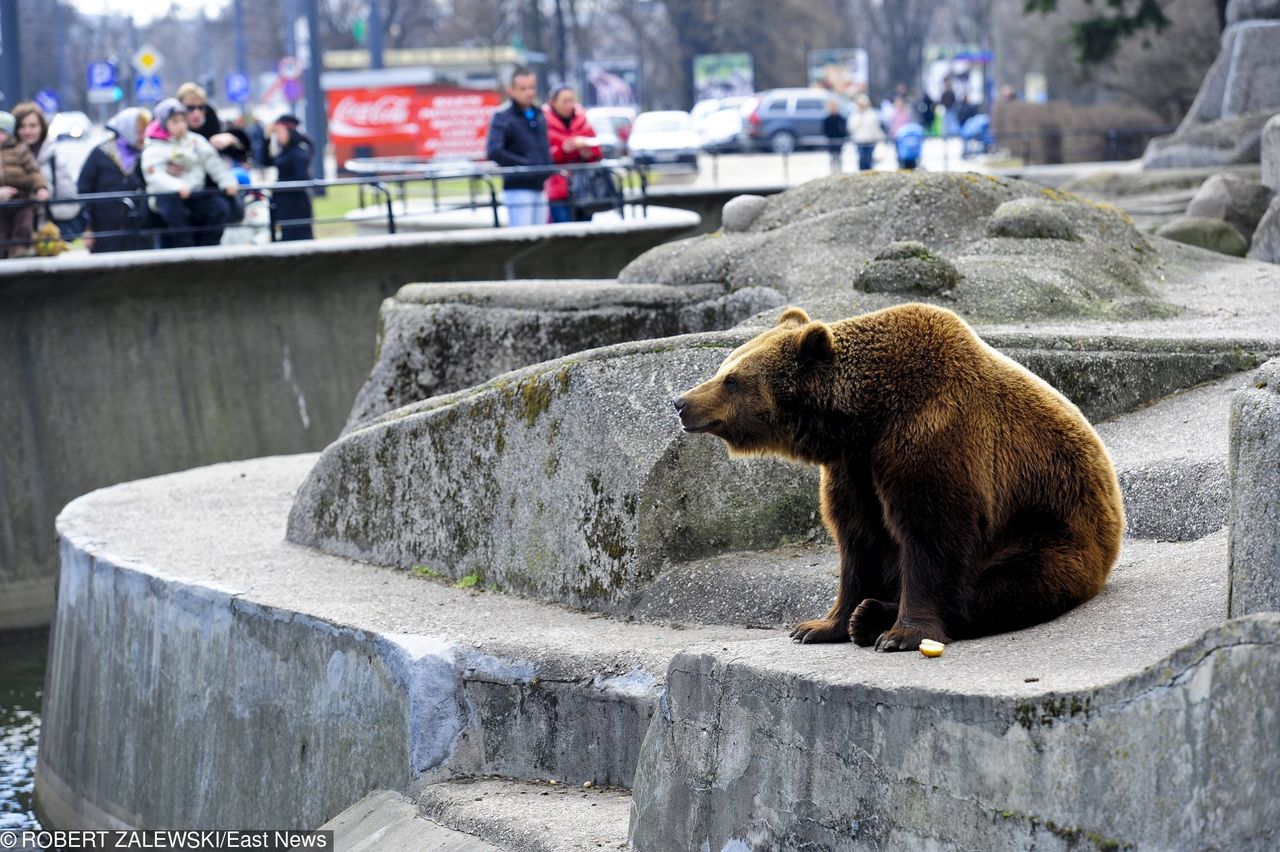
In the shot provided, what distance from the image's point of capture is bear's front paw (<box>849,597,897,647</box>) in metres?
5.23

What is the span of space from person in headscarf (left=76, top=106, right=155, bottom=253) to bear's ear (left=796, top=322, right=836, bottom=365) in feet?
34.7

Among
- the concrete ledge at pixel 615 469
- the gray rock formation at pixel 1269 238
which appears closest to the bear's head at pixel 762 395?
the concrete ledge at pixel 615 469

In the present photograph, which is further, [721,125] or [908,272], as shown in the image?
[721,125]

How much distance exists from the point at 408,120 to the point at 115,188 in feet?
93.6

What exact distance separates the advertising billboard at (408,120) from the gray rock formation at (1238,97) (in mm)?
19695

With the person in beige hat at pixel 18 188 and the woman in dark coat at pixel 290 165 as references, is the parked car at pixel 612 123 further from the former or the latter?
the person in beige hat at pixel 18 188

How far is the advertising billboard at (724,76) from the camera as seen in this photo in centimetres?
6475

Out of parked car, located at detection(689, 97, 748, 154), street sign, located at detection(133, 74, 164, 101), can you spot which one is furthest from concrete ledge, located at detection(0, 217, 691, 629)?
parked car, located at detection(689, 97, 748, 154)

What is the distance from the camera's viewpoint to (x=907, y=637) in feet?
16.3

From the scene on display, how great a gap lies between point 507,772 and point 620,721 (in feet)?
2.20

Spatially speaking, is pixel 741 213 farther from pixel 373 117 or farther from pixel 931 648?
pixel 373 117

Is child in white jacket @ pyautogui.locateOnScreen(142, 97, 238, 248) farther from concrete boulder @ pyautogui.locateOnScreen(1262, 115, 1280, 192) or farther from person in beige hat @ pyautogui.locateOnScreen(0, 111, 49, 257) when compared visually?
concrete boulder @ pyautogui.locateOnScreen(1262, 115, 1280, 192)

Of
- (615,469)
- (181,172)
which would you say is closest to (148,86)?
(181,172)

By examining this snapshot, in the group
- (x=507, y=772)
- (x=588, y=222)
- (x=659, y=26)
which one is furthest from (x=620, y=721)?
(x=659, y=26)
